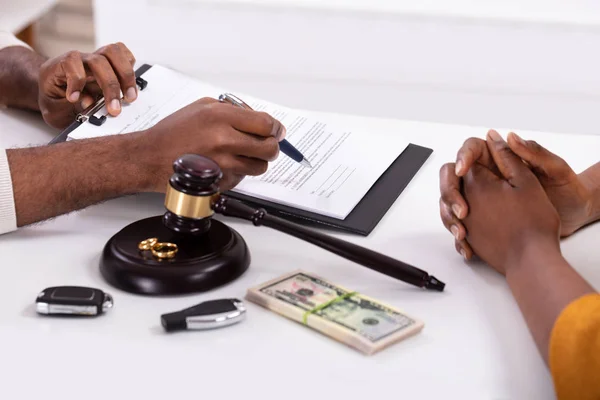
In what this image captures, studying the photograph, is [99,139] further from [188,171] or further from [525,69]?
[525,69]

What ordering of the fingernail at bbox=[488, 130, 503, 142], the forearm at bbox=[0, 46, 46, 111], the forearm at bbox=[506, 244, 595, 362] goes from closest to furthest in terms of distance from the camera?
the forearm at bbox=[506, 244, 595, 362] → the fingernail at bbox=[488, 130, 503, 142] → the forearm at bbox=[0, 46, 46, 111]

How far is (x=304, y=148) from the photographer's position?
4.67ft

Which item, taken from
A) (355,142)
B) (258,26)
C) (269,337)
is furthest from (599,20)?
(269,337)

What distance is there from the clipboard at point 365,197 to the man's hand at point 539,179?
4.2 inches

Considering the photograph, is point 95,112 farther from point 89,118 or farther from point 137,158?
point 137,158

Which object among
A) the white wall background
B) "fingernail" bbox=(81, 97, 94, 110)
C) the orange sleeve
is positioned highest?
the orange sleeve

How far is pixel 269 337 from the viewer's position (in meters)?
0.97

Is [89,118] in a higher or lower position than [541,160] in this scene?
lower

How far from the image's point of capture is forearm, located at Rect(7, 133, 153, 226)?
1218 millimetres

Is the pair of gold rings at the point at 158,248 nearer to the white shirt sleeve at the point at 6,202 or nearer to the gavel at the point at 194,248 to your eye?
the gavel at the point at 194,248

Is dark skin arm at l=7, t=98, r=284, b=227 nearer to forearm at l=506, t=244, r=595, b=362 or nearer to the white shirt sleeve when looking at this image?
the white shirt sleeve

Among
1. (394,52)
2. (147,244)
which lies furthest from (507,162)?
(394,52)

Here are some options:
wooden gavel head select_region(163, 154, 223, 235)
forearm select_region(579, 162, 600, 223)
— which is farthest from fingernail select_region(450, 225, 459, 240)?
wooden gavel head select_region(163, 154, 223, 235)

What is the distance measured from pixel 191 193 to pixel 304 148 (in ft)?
1.30
